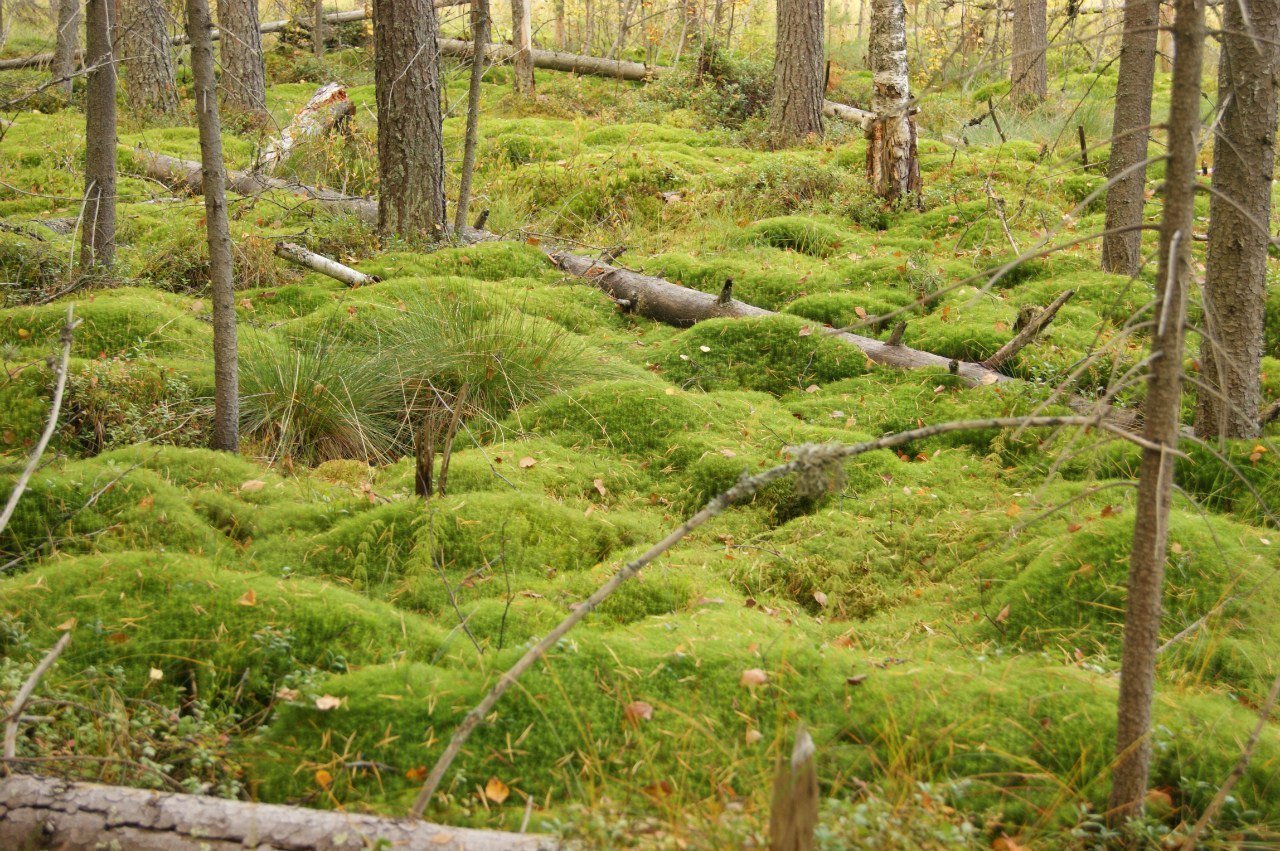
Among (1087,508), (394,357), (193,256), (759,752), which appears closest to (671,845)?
(759,752)

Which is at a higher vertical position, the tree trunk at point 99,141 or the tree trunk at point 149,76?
the tree trunk at point 149,76

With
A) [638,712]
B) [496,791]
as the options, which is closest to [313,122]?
[638,712]

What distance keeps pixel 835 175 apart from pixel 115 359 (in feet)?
23.5

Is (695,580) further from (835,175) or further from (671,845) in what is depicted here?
(835,175)

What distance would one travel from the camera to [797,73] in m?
11.3

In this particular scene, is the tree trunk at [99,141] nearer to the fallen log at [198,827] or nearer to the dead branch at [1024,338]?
the fallen log at [198,827]

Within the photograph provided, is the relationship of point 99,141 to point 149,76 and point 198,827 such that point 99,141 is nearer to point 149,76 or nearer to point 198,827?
point 198,827

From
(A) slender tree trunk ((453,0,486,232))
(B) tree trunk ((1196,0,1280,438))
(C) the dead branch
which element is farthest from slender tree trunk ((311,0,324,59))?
(B) tree trunk ((1196,0,1280,438))

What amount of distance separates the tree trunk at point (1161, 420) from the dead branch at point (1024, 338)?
3.39 metres

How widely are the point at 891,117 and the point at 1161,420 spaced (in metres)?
7.65

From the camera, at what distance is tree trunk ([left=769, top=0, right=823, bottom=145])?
11117 millimetres

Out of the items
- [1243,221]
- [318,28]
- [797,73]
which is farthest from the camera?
[318,28]

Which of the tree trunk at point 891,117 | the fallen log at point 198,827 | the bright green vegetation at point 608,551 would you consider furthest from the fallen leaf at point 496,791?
the tree trunk at point 891,117

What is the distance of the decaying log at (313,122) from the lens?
9906mm
